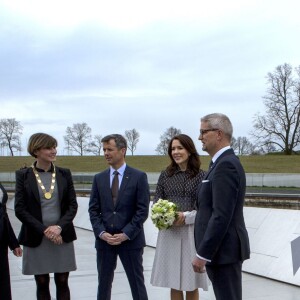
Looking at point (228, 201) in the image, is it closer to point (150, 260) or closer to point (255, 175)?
point (150, 260)

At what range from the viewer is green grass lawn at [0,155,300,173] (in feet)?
165

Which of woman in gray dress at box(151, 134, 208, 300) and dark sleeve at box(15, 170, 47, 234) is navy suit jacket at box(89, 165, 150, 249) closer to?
woman in gray dress at box(151, 134, 208, 300)

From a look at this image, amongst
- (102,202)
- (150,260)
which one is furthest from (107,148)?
(150,260)

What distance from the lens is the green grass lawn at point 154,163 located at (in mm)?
50350

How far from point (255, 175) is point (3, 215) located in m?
36.8

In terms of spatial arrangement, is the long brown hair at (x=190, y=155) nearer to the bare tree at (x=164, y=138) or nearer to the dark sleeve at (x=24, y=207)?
the dark sleeve at (x=24, y=207)

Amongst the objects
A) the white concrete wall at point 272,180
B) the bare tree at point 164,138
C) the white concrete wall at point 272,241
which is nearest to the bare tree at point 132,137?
the bare tree at point 164,138

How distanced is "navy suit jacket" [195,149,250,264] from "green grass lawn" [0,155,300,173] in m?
42.6

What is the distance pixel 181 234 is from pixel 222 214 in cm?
162

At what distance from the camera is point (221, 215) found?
3.79 m

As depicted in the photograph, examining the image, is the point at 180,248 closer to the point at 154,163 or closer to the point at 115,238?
the point at 115,238

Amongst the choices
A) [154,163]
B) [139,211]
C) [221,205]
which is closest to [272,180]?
[154,163]

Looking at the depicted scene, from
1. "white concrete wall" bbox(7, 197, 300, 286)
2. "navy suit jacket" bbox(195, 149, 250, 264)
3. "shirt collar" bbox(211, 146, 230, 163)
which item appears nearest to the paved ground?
"white concrete wall" bbox(7, 197, 300, 286)

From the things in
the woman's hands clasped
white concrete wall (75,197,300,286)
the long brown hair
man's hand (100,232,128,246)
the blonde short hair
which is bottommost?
white concrete wall (75,197,300,286)
